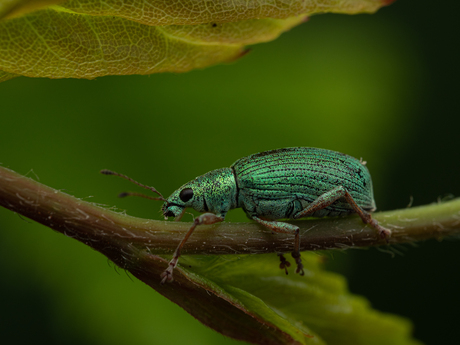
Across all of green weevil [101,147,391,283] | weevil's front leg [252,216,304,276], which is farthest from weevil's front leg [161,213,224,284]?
green weevil [101,147,391,283]

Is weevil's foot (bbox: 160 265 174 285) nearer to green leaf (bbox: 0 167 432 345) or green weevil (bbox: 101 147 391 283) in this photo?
green leaf (bbox: 0 167 432 345)

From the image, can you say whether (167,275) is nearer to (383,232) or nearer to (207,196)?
(383,232)

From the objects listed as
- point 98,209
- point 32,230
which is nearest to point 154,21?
point 98,209

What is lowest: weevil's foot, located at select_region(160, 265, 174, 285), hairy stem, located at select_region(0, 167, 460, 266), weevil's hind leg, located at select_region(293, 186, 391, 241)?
weevil's foot, located at select_region(160, 265, 174, 285)

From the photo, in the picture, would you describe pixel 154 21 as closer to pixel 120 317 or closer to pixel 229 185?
pixel 229 185

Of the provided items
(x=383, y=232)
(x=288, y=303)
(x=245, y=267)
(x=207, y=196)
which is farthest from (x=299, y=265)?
(x=207, y=196)

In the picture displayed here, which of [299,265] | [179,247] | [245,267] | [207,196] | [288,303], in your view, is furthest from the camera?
[207,196]

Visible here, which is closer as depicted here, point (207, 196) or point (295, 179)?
point (295, 179)
